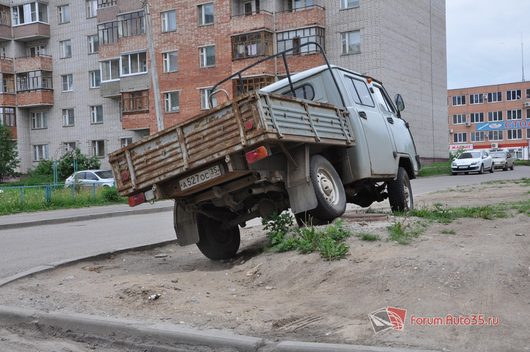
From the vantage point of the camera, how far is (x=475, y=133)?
104312 mm

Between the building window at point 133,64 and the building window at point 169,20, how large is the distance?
2.78 m

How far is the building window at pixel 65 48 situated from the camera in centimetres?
5141

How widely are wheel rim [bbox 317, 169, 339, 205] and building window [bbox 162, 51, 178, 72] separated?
3829cm

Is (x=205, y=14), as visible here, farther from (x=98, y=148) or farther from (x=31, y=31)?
(x=31, y=31)

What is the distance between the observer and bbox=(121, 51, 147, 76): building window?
45812 millimetres

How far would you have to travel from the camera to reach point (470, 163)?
40.0 m

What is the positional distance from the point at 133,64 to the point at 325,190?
136 ft

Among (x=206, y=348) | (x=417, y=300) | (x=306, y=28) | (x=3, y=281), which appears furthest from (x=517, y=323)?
(x=306, y=28)

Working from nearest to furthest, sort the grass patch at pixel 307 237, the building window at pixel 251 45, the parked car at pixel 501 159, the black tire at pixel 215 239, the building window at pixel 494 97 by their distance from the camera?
1. the grass patch at pixel 307 237
2. the black tire at pixel 215 239
3. the building window at pixel 251 45
4. the parked car at pixel 501 159
5. the building window at pixel 494 97

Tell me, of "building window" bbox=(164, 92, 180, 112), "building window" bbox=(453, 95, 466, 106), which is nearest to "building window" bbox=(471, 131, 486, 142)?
"building window" bbox=(453, 95, 466, 106)

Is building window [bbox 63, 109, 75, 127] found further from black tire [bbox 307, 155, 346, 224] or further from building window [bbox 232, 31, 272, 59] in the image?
black tire [bbox 307, 155, 346, 224]

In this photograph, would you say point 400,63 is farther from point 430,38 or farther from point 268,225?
point 268,225

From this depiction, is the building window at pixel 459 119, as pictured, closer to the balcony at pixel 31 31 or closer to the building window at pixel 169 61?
the building window at pixel 169 61

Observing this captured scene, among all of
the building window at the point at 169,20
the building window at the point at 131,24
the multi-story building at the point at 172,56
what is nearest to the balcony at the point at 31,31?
the multi-story building at the point at 172,56
